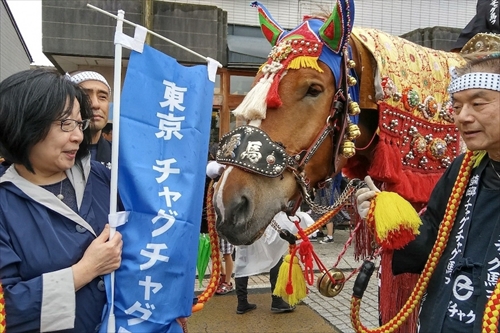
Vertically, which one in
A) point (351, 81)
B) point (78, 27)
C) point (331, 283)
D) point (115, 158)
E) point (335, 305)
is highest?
point (78, 27)

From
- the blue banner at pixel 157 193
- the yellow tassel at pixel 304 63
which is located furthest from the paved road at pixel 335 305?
the blue banner at pixel 157 193

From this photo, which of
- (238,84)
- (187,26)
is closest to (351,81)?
(187,26)

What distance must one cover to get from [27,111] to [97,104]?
1254 millimetres

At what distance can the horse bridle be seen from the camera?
1.79m

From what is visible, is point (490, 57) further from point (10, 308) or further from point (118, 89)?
point (10, 308)

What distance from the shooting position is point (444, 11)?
10.2 metres

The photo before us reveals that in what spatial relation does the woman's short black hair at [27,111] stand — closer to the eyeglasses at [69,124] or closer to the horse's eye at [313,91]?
the eyeglasses at [69,124]

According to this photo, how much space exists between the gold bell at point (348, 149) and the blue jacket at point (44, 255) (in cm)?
121

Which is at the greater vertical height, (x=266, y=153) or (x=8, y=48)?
(x=8, y=48)

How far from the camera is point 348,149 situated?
2084 mm

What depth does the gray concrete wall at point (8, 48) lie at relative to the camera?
14788 mm

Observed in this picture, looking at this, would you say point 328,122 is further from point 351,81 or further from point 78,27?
point 78,27

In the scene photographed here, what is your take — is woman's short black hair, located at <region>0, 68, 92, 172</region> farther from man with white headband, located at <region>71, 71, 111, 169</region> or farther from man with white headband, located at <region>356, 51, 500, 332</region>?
man with white headband, located at <region>356, 51, 500, 332</region>

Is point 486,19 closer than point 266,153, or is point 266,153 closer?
point 266,153
